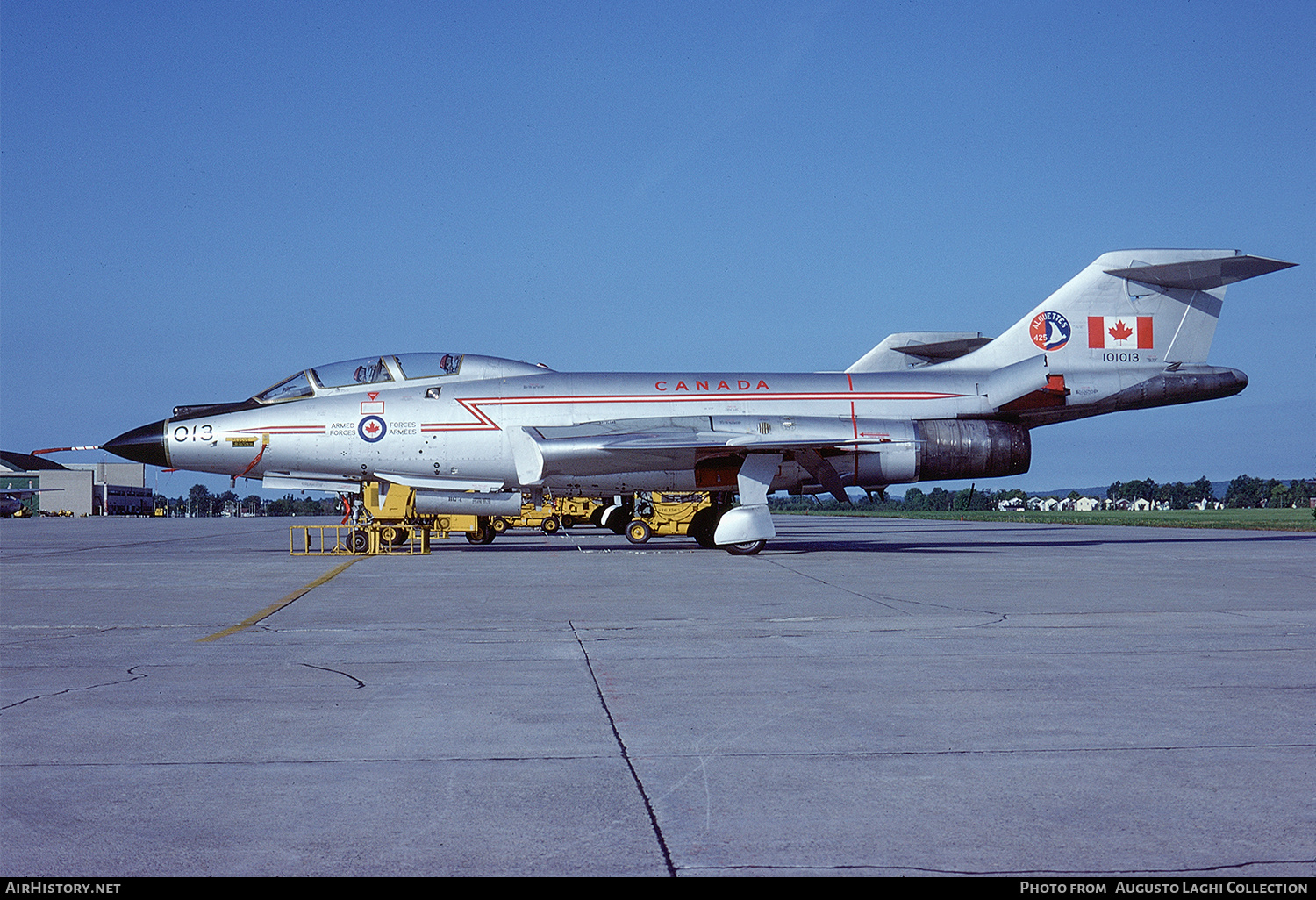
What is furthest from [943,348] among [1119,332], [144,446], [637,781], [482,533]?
[637,781]

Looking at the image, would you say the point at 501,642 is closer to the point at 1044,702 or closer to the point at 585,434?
the point at 1044,702

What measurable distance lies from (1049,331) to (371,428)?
13.3m

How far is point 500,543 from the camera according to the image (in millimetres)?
27500

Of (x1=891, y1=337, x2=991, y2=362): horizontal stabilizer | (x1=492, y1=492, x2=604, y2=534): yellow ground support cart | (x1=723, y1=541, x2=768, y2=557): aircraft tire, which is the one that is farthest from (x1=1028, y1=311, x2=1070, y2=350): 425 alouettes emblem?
(x1=492, y1=492, x2=604, y2=534): yellow ground support cart

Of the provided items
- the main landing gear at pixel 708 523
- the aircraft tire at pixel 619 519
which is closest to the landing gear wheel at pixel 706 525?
the main landing gear at pixel 708 523

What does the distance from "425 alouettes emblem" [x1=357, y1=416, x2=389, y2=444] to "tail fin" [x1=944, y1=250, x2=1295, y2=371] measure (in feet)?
36.5

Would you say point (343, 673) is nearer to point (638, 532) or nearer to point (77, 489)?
point (638, 532)

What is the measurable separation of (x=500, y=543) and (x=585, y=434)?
28.6ft

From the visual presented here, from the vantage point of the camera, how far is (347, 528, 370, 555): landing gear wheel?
2306 centimetres

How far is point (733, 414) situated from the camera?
20203 mm

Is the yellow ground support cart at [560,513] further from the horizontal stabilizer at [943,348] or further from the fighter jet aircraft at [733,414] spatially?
the horizontal stabilizer at [943,348]

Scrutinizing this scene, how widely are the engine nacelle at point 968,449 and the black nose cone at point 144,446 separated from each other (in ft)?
45.0

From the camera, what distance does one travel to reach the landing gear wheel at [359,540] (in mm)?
23062

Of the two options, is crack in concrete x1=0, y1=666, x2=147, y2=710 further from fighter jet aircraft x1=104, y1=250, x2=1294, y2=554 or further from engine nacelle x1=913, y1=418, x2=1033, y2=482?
engine nacelle x1=913, y1=418, x2=1033, y2=482
